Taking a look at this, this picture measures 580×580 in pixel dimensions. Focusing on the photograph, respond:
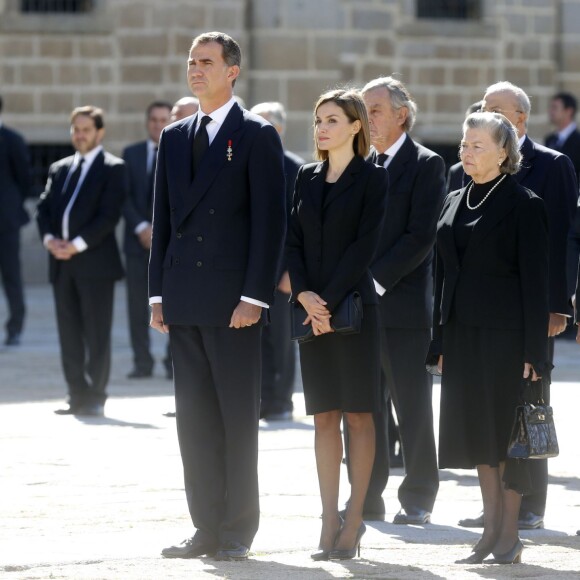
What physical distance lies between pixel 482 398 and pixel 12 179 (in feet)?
31.7

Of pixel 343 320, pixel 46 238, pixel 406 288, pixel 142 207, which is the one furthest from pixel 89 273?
pixel 343 320

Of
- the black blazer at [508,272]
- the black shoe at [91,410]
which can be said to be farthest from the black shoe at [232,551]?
the black shoe at [91,410]

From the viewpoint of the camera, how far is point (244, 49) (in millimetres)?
19719

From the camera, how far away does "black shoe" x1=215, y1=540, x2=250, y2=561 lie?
631 centimetres

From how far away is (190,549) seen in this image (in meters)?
6.37

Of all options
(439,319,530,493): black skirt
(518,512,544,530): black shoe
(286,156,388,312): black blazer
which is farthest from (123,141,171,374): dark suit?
(439,319,530,493): black skirt

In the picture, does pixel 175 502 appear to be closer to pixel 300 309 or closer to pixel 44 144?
pixel 300 309

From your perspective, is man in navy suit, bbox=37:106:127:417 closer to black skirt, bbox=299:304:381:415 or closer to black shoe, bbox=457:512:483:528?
black shoe, bbox=457:512:483:528

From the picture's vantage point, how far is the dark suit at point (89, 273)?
10.8m

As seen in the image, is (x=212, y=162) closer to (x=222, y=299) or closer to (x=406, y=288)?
(x=222, y=299)

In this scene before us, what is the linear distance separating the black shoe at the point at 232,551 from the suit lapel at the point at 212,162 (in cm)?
126

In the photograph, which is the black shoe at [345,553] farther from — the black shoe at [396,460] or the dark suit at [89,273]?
the dark suit at [89,273]

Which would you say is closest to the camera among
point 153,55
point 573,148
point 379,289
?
point 379,289

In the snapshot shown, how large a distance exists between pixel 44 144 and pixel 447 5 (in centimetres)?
526
